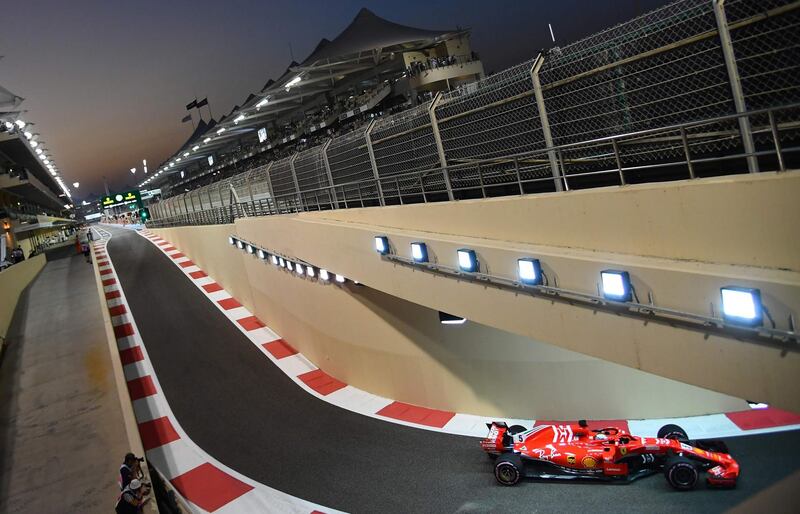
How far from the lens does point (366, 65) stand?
103 feet

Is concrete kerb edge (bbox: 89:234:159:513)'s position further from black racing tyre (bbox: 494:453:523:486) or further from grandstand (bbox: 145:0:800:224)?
grandstand (bbox: 145:0:800:224)

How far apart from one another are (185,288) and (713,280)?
23.8m

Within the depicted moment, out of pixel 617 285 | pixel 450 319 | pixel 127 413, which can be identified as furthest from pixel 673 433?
pixel 127 413

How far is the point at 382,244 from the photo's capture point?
8477 millimetres

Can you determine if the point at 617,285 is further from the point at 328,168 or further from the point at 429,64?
the point at 429,64

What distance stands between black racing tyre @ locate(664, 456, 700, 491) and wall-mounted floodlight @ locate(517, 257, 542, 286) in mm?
4236

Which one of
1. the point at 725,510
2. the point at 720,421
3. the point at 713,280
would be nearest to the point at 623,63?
the point at 713,280

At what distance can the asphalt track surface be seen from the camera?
25.5ft

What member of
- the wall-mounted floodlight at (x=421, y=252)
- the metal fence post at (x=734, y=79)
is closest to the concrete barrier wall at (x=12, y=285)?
the wall-mounted floodlight at (x=421, y=252)

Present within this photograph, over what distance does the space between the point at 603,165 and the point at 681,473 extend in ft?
15.6

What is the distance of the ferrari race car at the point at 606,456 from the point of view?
747 centimetres

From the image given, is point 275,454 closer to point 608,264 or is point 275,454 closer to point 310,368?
point 310,368

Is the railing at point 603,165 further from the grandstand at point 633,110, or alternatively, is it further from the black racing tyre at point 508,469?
the black racing tyre at point 508,469

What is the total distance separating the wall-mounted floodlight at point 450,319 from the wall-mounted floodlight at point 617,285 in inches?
238
